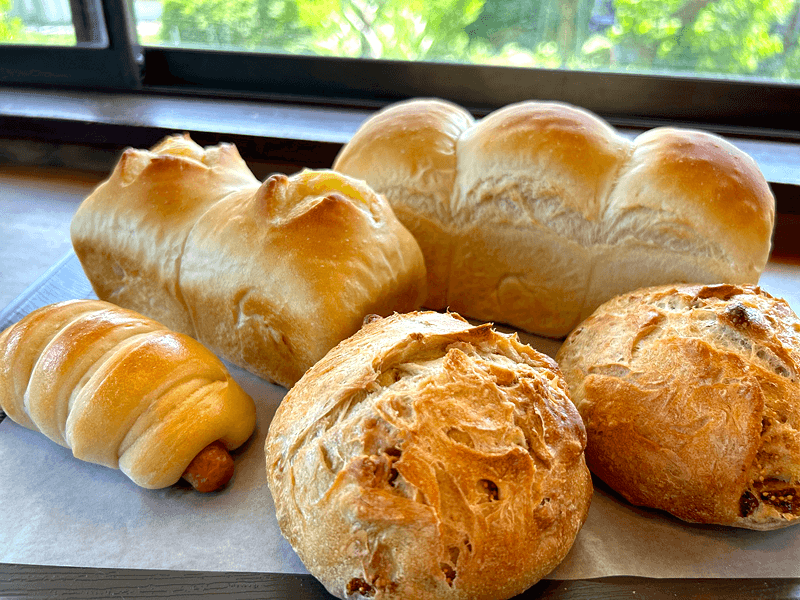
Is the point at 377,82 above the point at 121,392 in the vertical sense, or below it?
above

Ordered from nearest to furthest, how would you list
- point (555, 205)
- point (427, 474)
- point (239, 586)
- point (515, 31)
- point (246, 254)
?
point (427, 474) < point (239, 586) < point (246, 254) < point (555, 205) < point (515, 31)

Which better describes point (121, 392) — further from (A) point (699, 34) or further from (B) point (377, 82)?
(A) point (699, 34)

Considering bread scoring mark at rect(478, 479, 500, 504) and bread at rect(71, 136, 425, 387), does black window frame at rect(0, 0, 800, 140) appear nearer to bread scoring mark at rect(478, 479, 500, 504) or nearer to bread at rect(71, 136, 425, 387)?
bread at rect(71, 136, 425, 387)

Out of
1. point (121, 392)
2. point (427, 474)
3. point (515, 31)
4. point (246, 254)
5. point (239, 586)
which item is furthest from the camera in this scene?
point (515, 31)

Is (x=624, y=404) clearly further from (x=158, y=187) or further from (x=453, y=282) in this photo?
(x=158, y=187)

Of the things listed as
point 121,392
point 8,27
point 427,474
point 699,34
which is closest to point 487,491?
point 427,474

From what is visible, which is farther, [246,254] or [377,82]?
[377,82]

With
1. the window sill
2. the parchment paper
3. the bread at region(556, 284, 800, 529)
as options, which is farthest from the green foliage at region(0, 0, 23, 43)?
the bread at region(556, 284, 800, 529)
